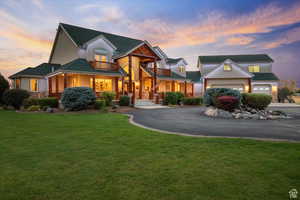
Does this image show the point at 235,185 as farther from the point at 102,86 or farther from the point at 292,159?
the point at 102,86

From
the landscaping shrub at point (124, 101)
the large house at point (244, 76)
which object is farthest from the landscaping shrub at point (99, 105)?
the large house at point (244, 76)

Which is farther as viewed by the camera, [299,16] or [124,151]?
[299,16]

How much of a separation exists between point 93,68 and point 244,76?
24938 millimetres

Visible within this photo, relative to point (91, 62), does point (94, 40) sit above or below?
above

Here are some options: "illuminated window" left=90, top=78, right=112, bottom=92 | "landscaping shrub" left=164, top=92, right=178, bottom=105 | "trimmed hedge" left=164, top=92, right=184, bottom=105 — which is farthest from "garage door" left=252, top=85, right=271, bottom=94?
"illuminated window" left=90, top=78, right=112, bottom=92

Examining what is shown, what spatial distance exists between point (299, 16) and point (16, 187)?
25.0m

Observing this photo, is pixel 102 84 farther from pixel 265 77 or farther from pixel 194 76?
pixel 265 77

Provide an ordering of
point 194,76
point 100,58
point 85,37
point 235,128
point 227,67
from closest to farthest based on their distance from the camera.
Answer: point 235,128, point 100,58, point 85,37, point 227,67, point 194,76

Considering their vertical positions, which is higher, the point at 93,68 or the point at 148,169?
the point at 93,68

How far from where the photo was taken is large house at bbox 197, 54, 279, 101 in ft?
92.7

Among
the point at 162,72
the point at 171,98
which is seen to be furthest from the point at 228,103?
the point at 162,72

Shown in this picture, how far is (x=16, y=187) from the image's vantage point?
8.20 ft

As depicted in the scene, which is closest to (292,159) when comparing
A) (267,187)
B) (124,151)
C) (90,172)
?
(267,187)

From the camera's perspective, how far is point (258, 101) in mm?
12156
